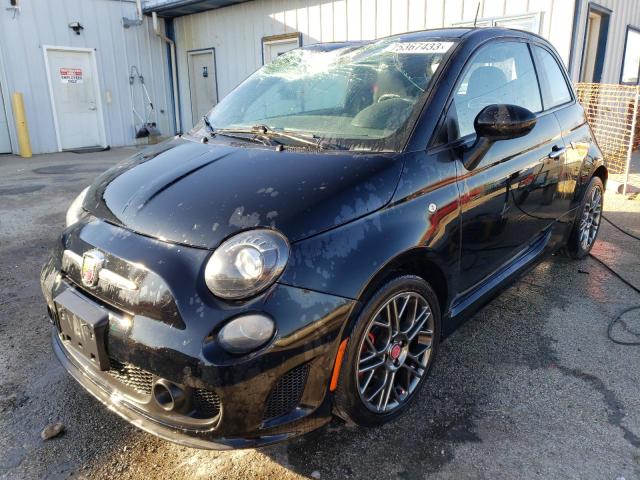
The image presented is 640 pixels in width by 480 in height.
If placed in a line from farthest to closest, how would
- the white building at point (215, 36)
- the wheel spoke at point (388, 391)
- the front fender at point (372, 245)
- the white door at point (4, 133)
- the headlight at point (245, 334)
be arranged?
the white door at point (4, 133) → the white building at point (215, 36) → the wheel spoke at point (388, 391) → the front fender at point (372, 245) → the headlight at point (245, 334)

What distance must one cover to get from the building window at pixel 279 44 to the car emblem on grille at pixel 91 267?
8.74 meters

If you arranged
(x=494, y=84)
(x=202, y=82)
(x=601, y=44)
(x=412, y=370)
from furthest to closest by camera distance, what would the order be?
(x=202, y=82) < (x=601, y=44) < (x=494, y=84) < (x=412, y=370)

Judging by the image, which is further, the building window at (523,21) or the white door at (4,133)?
the white door at (4,133)

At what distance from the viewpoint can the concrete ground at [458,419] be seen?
6.65 feet

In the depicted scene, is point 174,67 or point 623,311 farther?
point 174,67

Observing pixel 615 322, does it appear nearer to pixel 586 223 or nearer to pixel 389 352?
pixel 586 223

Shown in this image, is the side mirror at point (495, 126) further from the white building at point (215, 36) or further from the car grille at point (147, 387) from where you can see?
the white building at point (215, 36)

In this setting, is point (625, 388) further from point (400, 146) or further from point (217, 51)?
point (217, 51)

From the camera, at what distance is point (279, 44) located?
34.1 feet

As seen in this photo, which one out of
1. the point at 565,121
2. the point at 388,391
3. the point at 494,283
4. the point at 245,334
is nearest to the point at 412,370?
the point at 388,391

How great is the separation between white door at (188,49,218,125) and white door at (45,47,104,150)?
226 centimetres

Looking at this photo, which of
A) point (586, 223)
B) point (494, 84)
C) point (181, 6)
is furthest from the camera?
point (181, 6)

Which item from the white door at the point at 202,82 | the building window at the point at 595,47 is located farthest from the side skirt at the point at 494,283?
the white door at the point at 202,82

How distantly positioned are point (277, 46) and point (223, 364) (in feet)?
32.6
